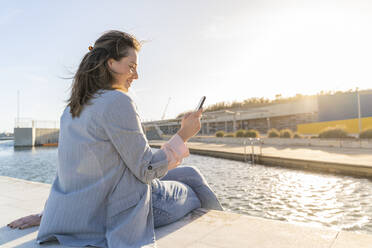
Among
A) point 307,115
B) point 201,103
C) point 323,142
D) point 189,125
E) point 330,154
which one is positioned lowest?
point 330,154

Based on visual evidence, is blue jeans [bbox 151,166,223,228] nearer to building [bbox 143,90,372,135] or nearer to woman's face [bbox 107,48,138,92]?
woman's face [bbox 107,48,138,92]

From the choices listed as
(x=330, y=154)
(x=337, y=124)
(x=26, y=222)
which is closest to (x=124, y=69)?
(x=26, y=222)

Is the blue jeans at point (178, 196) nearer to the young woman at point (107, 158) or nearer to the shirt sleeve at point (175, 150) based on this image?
the young woman at point (107, 158)

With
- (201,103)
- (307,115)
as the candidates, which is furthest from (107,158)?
(307,115)

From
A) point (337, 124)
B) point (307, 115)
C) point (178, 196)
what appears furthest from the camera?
point (307, 115)

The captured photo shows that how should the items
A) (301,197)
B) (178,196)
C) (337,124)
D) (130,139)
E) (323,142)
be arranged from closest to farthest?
(130,139) < (178,196) < (301,197) < (323,142) < (337,124)

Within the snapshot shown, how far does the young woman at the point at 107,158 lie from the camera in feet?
3.76

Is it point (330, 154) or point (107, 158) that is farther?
point (330, 154)

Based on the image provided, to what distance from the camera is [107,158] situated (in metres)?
1.21

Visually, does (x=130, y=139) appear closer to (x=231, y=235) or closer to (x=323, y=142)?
(x=231, y=235)

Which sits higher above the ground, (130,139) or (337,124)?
(337,124)

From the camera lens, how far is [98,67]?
4.08 ft

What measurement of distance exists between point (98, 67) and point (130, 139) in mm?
401

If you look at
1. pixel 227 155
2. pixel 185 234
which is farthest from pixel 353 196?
pixel 227 155
